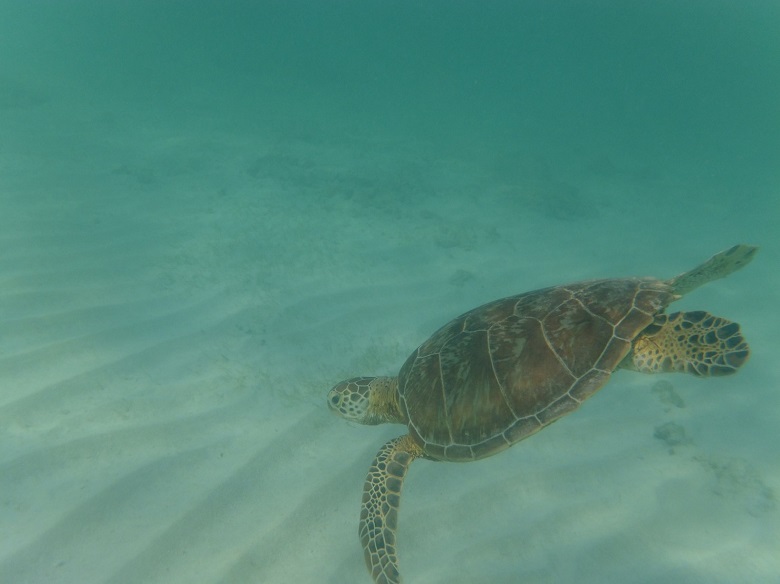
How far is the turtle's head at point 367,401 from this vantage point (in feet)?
11.6

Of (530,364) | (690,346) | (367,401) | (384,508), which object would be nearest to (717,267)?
(690,346)

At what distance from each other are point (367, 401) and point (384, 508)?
911 mm

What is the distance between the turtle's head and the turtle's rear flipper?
179 centimetres

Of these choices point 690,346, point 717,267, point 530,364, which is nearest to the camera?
point 690,346

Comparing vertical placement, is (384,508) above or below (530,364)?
below

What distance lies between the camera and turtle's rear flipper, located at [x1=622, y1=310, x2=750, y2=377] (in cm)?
268

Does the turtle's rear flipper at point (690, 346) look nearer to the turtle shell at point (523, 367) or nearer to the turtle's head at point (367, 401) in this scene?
the turtle shell at point (523, 367)

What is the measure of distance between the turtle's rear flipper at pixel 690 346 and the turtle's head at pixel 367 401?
1790mm

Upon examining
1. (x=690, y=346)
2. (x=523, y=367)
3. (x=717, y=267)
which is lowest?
(x=523, y=367)

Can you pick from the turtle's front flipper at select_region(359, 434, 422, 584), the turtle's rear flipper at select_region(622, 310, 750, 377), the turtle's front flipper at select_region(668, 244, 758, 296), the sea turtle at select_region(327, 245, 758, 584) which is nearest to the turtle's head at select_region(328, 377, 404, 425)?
the sea turtle at select_region(327, 245, 758, 584)

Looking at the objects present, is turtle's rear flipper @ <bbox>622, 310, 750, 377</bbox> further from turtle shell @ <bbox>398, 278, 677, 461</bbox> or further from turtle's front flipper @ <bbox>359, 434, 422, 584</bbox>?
turtle's front flipper @ <bbox>359, 434, 422, 584</bbox>

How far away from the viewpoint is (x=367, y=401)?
359 centimetres

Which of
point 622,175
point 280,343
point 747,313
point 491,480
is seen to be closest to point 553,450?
point 491,480

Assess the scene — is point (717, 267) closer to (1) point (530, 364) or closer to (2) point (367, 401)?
(1) point (530, 364)
